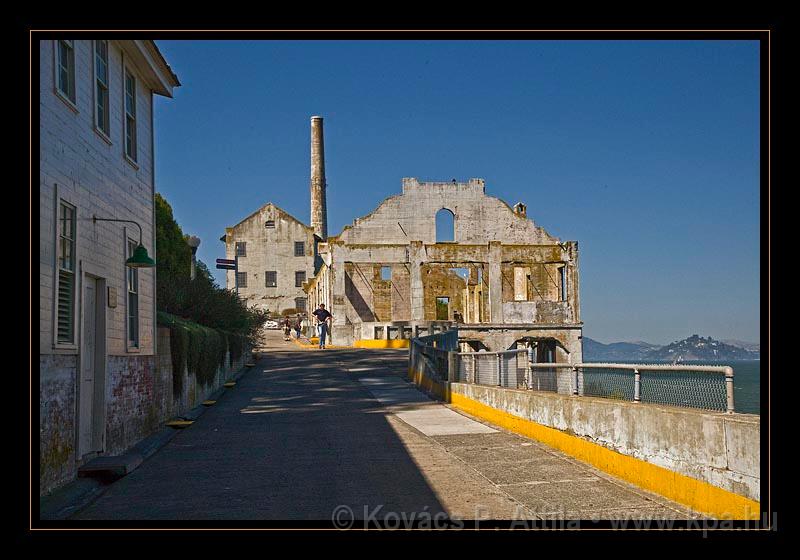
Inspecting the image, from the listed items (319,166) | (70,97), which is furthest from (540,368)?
(319,166)

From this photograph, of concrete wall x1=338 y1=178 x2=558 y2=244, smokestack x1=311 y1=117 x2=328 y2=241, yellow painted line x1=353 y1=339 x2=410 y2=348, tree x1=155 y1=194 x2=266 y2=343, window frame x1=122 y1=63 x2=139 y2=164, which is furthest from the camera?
smokestack x1=311 y1=117 x2=328 y2=241

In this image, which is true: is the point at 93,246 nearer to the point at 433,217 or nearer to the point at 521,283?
the point at 433,217

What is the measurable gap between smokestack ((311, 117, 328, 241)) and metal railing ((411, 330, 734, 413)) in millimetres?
59267

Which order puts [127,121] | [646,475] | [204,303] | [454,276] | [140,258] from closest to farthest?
[646,475], [140,258], [127,121], [204,303], [454,276]

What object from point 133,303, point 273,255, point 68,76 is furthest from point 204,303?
point 273,255

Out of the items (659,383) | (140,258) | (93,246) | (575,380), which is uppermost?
(93,246)

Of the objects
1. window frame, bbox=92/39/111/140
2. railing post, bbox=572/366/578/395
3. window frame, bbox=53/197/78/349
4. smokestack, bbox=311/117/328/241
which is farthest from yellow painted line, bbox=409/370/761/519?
smokestack, bbox=311/117/328/241

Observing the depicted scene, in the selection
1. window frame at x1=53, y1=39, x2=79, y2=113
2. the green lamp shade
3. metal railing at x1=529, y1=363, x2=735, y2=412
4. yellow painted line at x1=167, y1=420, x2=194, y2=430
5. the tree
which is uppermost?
window frame at x1=53, y1=39, x2=79, y2=113

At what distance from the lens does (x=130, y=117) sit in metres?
15.7

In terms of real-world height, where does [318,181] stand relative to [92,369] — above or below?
above

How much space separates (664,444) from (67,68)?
8.71m

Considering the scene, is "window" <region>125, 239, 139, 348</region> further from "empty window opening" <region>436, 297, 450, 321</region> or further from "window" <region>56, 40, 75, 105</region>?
"empty window opening" <region>436, 297, 450, 321</region>

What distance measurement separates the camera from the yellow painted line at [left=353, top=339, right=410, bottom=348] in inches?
1809

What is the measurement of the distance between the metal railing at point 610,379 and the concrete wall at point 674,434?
0.17 metres
